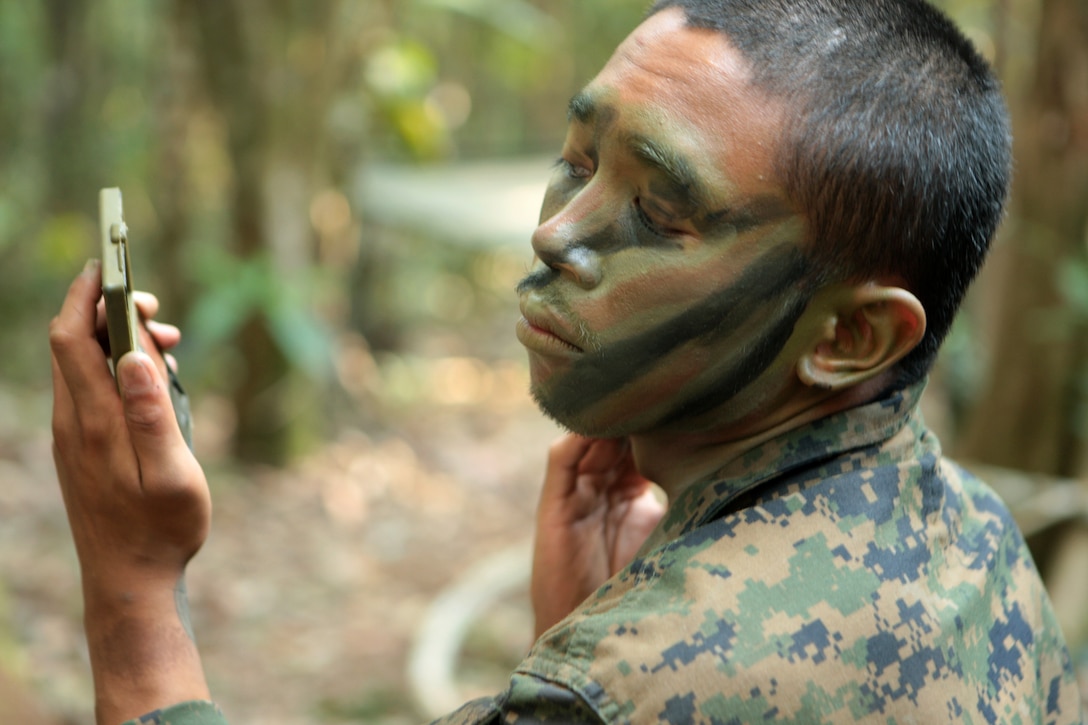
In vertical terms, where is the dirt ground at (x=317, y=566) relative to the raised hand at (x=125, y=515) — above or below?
above

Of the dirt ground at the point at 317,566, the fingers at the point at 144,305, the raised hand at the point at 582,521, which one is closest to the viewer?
the fingers at the point at 144,305

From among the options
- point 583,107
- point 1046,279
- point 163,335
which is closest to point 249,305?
point 1046,279

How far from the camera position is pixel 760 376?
1445 millimetres

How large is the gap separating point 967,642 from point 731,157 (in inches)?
26.0

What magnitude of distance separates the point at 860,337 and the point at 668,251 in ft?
0.93

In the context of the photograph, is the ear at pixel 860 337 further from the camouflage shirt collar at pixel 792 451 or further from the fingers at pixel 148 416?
the fingers at pixel 148 416

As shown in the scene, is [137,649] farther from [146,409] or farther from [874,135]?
Answer: [874,135]

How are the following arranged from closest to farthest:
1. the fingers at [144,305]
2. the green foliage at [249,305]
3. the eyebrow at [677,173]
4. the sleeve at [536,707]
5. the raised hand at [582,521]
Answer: the sleeve at [536,707] < the eyebrow at [677,173] < the fingers at [144,305] < the raised hand at [582,521] < the green foliage at [249,305]

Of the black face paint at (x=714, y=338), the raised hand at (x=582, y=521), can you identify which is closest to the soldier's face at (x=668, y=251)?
the black face paint at (x=714, y=338)

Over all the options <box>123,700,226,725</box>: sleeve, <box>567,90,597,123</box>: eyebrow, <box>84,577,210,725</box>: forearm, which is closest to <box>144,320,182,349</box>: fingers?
<box>84,577,210,725</box>: forearm

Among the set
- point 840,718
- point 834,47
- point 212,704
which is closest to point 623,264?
point 834,47

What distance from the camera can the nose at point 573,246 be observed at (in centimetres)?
140

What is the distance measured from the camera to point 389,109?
6316 mm

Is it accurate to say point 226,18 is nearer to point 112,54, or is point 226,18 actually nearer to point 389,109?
point 389,109
